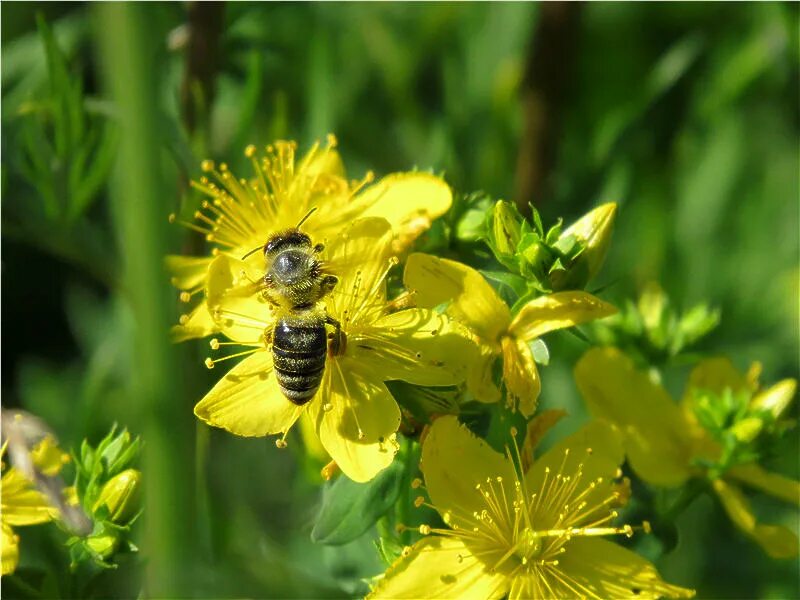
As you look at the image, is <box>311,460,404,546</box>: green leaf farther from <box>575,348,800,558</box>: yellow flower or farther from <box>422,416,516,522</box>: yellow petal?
<box>575,348,800,558</box>: yellow flower

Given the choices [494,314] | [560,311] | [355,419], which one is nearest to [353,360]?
[355,419]

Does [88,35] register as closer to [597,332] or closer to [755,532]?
[597,332]

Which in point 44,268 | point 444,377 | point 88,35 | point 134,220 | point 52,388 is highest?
point 134,220

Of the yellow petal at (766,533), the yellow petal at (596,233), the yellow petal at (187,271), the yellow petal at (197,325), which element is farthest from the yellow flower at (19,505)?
the yellow petal at (766,533)

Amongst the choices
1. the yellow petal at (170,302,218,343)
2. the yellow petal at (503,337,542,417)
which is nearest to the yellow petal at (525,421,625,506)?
the yellow petal at (503,337,542,417)

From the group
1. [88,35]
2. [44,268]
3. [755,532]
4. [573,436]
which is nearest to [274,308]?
[573,436]

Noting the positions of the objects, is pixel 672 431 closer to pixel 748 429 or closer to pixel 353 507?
pixel 748 429
